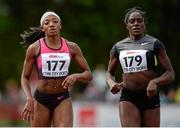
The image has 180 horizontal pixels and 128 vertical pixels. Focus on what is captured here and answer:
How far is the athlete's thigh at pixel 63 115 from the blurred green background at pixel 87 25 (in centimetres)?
1341

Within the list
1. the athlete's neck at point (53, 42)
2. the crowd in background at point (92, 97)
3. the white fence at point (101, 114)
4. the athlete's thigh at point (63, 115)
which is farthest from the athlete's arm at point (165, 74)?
the crowd in background at point (92, 97)

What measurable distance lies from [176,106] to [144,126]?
9877 millimetres

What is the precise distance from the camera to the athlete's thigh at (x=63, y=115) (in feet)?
38.1

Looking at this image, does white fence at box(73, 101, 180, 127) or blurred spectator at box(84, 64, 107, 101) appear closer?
white fence at box(73, 101, 180, 127)

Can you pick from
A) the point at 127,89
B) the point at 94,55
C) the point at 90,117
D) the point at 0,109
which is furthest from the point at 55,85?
the point at 94,55

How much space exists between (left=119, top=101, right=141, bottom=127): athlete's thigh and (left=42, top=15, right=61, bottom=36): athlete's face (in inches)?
53.7

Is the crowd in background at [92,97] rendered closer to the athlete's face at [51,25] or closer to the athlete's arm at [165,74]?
the athlete's arm at [165,74]

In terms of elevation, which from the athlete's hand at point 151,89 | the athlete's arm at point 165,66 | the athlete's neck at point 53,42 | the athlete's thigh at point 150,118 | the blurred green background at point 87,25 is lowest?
the athlete's thigh at point 150,118

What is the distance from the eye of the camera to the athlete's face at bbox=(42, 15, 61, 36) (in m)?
11.9

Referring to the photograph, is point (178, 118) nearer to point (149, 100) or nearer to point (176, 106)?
point (176, 106)

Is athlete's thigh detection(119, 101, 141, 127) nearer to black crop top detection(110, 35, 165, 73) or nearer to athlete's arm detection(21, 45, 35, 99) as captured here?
black crop top detection(110, 35, 165, 73)

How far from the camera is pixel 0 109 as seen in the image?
2708cm

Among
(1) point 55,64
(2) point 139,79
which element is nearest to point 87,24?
(2) point 139,79

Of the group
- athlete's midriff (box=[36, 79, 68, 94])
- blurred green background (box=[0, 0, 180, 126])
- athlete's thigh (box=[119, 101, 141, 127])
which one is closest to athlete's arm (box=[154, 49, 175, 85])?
athlete's thigh (box=[119, 101, 141, 127])
